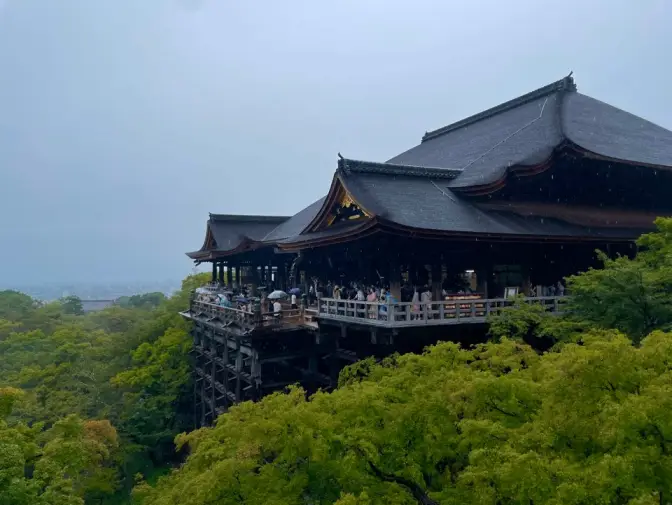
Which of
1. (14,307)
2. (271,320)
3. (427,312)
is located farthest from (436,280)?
(14,307)

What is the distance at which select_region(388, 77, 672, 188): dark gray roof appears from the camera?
62.9 feet

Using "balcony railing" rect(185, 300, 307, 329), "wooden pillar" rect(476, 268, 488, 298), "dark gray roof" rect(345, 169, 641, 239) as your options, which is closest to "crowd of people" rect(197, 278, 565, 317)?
"balcony railing" rect(185, 300, 307, 329)

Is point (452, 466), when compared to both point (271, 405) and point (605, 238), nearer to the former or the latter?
point (271, 405)

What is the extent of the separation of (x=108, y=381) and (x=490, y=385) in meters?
26.1

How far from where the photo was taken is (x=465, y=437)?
7293 millimetres

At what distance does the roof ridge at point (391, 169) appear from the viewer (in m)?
17.2

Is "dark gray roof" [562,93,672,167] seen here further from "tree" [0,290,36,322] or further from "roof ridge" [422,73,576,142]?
"tree" [0,290,36,322]

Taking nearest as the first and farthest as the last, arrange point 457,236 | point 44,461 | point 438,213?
point 44,461, point 457,236, point 438,213

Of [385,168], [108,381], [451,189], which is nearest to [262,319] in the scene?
[385,168]

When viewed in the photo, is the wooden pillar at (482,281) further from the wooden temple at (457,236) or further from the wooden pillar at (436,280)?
the wooden pillar at (436,280)

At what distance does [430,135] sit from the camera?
3384 cm

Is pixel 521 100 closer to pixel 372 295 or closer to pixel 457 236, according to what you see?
pixel 457 236

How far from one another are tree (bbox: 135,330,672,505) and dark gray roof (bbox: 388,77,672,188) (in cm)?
1067

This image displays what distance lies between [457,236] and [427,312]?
7.89 feet
